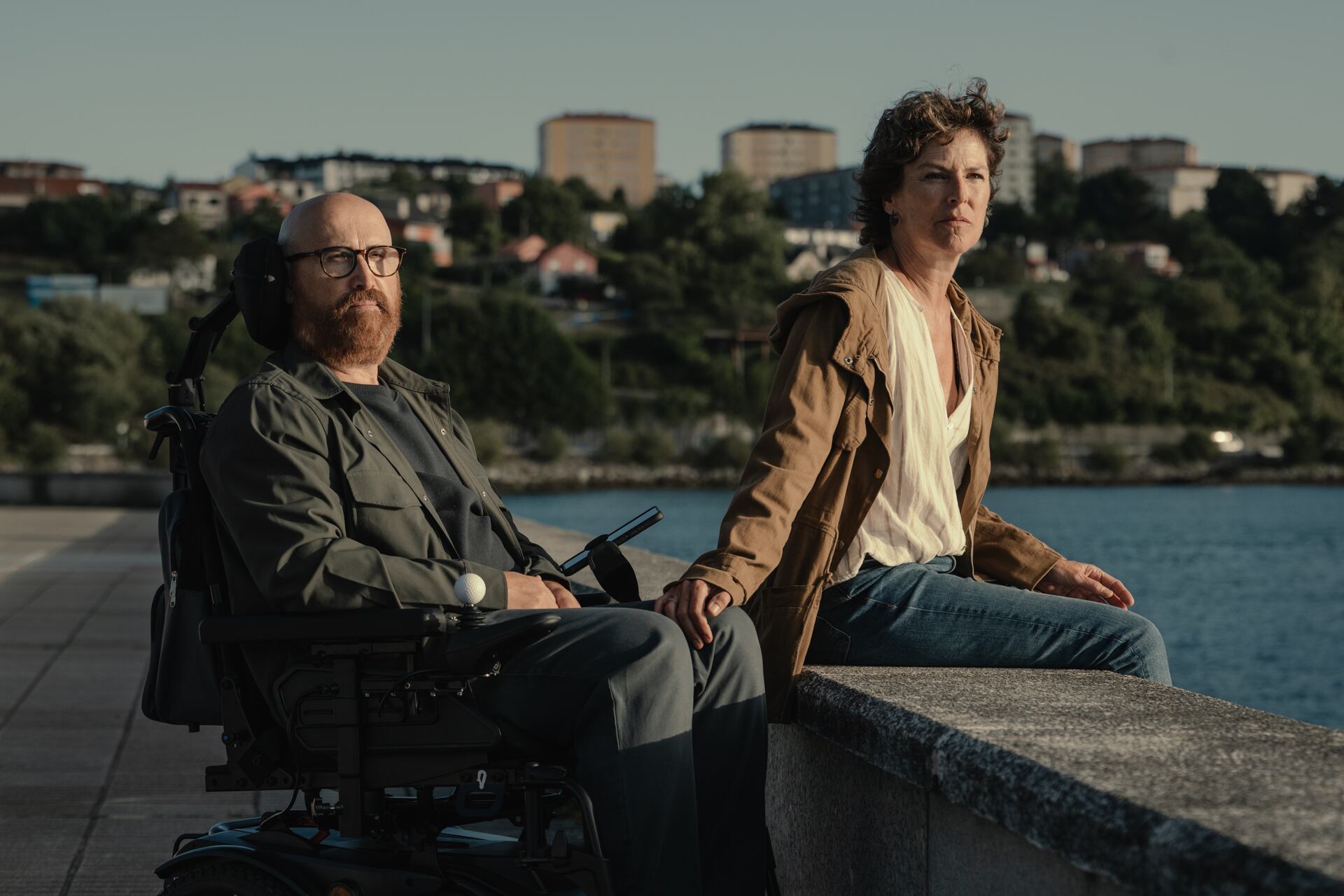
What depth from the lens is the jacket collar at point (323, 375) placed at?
8.50ft

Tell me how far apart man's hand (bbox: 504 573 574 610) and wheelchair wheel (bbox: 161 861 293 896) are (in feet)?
1.79

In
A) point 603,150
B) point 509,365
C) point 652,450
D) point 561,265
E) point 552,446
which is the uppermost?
point 603,150

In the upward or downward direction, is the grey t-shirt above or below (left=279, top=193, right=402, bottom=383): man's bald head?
below

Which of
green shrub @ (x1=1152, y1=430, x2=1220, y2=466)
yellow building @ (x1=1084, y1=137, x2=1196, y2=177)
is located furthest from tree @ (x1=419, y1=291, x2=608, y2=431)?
yellow building @ (x1=1084, y1=137, x2=1196, y2=177)

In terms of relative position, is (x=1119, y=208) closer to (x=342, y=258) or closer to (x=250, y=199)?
(x=250, y=199)

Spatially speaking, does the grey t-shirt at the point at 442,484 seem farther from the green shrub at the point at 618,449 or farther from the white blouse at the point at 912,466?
the green shrub at the point at 618,449

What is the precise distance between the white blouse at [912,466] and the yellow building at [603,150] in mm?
190026

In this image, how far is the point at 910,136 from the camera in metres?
3.01

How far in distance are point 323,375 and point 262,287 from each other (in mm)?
240

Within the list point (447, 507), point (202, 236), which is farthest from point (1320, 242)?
point (447, 507)

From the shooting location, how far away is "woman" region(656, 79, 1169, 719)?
9.02ft

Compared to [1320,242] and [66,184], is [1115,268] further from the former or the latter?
[66,184]

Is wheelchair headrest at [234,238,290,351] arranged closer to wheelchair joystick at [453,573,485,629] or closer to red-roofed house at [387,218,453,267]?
wheelchair joystick at [453,573,485,629]

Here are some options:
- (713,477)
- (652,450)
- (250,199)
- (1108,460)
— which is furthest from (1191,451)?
(250,199)
